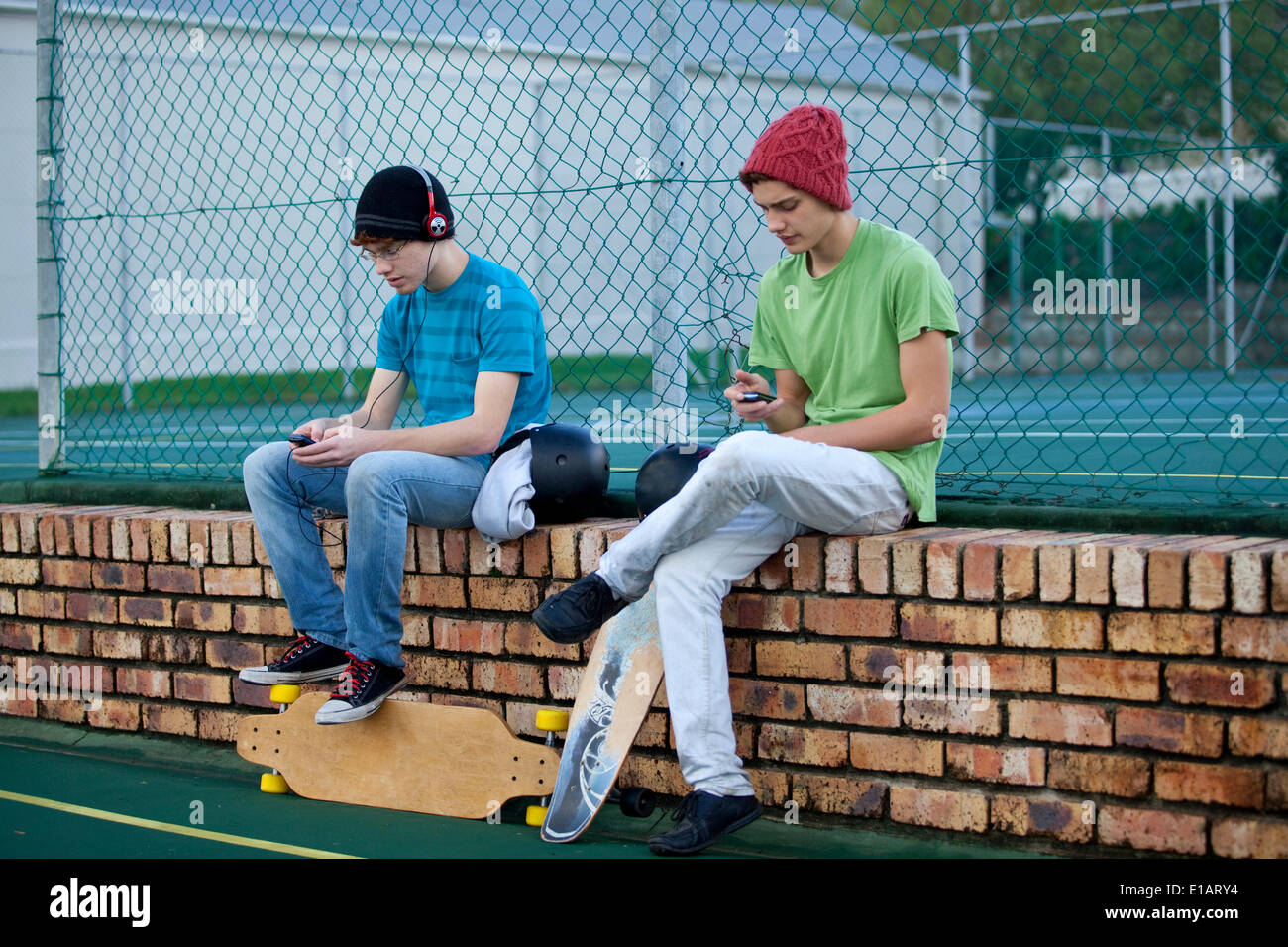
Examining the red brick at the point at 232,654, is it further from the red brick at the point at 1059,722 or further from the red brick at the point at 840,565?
the red brick at the point at 1059,722

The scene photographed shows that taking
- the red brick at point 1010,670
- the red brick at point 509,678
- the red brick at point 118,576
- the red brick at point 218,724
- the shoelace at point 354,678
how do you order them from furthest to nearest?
the red brick at point 118,576, the red brick at point 218,724, the red brick at point 509,678, the shoelace at point 354,678, the red brick at point 1010,670

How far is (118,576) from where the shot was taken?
4945 millimetres

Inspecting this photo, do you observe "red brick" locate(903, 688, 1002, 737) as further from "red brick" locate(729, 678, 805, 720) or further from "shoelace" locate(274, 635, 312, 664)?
"shoelace" locate(274, 635, 312, 664)

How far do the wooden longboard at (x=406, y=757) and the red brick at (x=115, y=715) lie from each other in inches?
32.8

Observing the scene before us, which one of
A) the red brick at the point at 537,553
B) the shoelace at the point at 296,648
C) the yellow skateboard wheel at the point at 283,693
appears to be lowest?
the yellow skateboard wheel at the point at 283,693

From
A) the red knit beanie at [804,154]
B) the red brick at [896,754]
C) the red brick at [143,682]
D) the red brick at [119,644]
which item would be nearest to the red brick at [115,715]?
the red brick at [143,682]

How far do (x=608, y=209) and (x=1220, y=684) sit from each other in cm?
1267

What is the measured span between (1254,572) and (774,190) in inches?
57.2

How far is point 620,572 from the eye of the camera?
3.56m

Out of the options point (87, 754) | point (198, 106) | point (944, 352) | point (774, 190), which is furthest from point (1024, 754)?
point (198, 106)

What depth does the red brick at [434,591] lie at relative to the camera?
425cm

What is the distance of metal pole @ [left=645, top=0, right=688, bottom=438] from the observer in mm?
4078
